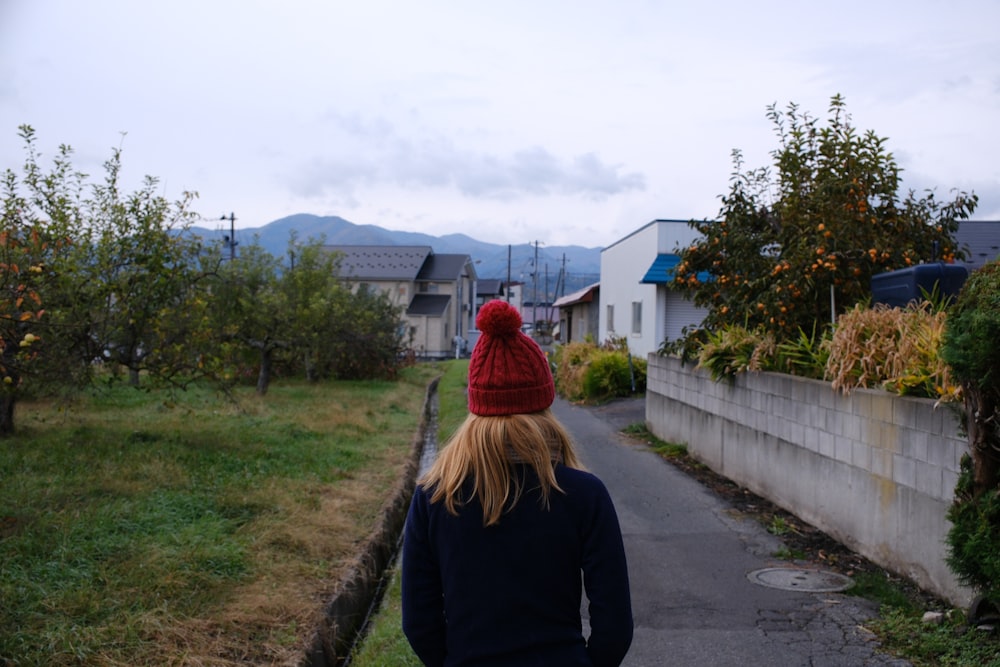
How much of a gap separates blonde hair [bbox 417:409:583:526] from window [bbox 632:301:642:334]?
2189cm

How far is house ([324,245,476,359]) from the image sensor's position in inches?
2219

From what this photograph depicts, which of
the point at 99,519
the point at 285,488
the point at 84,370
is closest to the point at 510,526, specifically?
the point at 99,519

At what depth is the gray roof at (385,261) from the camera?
57.6m

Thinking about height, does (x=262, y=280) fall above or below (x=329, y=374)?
above

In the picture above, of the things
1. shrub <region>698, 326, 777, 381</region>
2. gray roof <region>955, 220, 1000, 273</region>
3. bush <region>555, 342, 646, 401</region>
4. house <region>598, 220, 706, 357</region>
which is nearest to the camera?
shrub <region>698, 326, 777, 381</region>

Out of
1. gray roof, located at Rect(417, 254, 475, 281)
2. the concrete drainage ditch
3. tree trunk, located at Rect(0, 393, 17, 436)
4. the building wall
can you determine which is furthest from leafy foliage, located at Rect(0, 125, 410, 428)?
gray roof, located at Rect(417, 254, 475, 281)

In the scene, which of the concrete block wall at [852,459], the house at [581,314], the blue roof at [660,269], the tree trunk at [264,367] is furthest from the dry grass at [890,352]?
the house at [581,314]

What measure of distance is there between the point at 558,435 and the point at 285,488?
7.71 m

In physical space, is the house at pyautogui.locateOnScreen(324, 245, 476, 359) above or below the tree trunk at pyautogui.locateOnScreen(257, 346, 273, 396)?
above

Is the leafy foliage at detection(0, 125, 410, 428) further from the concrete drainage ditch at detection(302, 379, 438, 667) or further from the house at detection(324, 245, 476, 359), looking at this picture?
the house at detection(324, 245, 476, 359)

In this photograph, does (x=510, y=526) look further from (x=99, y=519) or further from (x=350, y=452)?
(x=350, y=452)

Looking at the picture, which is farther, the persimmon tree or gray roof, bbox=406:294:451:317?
gray roof, bbox=406:294:451:317

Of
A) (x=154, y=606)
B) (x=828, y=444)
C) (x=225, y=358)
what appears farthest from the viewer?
(x=225, y=358)

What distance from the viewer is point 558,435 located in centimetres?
242
